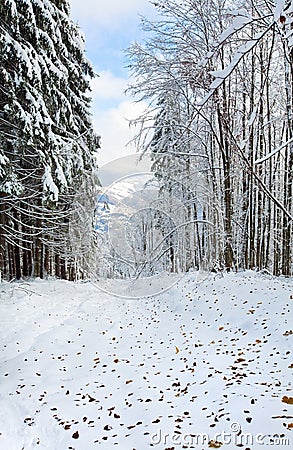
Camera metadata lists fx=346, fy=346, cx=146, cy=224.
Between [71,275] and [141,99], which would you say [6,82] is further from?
[71,275]

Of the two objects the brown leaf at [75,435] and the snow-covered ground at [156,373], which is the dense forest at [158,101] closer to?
the snow-covered ground at [156,373]

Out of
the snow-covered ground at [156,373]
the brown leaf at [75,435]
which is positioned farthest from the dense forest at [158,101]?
the brown leaf at [75,435]

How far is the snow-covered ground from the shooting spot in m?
2.95

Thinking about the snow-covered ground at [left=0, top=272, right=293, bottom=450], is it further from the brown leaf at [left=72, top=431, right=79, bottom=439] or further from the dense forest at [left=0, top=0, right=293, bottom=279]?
the dense forest at [left=0, top=0, right=293, bottom=279]

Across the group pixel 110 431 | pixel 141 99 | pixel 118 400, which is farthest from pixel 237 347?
pixel 141 99

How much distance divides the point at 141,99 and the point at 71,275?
1314 cm

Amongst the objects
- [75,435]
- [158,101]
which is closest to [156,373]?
[75,435]

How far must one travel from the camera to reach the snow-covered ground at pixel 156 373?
9.66 ft

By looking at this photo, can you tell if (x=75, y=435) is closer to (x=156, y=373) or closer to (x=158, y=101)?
(x=156, y=373)

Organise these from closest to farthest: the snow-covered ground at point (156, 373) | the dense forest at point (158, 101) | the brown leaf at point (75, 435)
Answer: the snow-covered ground at point (156, 373) → the brown leaf at point (75, 435) → the dense forest at point (158, 101)

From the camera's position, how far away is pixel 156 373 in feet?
14.9

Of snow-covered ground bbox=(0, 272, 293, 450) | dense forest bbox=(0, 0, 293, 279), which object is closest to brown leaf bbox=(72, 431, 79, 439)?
snow-covered ground bbox=(0, 272, 293, 450)

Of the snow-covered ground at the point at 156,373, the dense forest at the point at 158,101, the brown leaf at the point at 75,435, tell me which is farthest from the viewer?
the dense forest at the point at 158,101

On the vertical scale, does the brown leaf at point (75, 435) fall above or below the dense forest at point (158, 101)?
below
